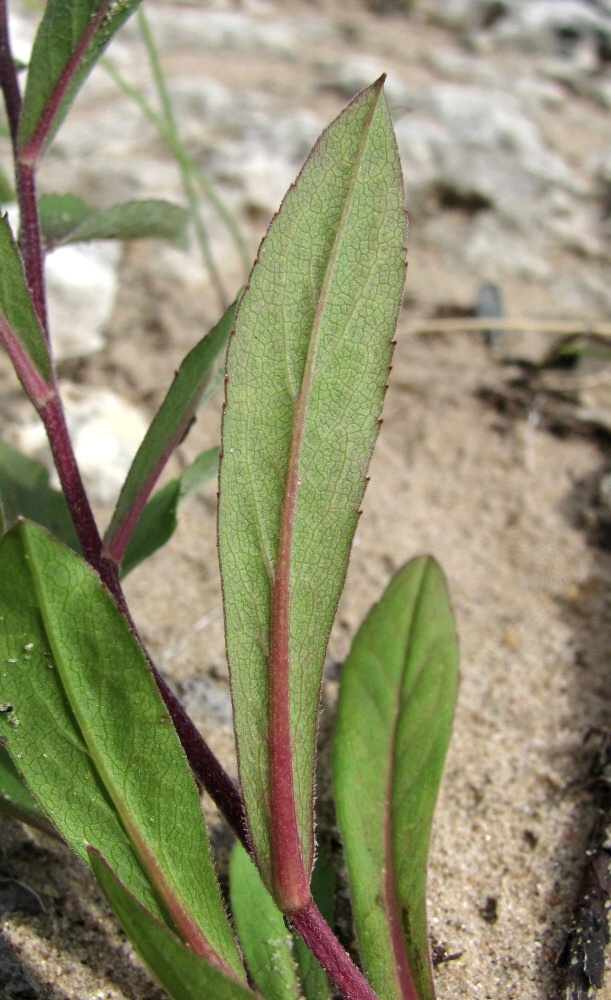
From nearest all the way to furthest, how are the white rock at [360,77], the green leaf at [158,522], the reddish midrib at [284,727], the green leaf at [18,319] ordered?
the reddish midrib at [284,727]
the green leaf at [18,319]
the green leaf at [158,522]
the white rock at [360,77]

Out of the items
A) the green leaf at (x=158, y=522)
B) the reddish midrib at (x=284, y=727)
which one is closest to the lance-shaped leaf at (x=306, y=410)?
the reddish midrib at (x=284, y=727)

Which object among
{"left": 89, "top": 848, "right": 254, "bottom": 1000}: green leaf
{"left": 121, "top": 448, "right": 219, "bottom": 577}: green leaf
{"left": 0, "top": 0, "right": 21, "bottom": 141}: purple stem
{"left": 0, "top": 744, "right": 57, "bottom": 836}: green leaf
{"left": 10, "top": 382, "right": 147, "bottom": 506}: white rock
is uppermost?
{"left": 0, "top": 0, "right": 21, "bottom": 141}: purple stem

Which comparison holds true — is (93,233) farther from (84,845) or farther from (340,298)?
(84,845)

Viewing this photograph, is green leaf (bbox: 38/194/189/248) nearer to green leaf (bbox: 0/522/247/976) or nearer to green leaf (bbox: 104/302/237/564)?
green leaf (bbox: 104/302/237/564)

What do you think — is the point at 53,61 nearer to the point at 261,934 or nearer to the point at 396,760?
the point at 396,760

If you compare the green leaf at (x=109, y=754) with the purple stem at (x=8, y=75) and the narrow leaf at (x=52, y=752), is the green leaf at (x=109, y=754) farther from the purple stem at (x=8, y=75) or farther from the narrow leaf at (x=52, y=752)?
the purple stem at (x=8, y=75)

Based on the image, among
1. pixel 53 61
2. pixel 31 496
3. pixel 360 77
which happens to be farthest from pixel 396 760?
pixel 360 77

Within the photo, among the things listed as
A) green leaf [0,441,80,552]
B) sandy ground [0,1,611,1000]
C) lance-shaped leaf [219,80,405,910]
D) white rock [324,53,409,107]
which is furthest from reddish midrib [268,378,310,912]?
white rock [324,53,409,107]
